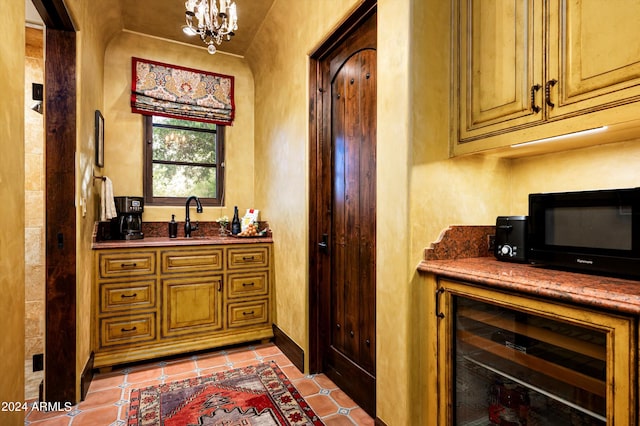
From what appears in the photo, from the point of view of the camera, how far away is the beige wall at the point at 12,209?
3.48 feet

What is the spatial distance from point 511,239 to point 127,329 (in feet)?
9.45

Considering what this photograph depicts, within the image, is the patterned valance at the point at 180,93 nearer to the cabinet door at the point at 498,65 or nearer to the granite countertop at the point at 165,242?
the granite countertop at the point at 165,242

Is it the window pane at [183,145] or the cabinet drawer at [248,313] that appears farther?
the window pane at [183,145]

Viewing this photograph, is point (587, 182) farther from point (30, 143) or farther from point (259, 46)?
point (30, 143)

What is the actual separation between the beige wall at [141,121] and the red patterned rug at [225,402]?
1.63 meters

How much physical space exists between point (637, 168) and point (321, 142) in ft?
5.93

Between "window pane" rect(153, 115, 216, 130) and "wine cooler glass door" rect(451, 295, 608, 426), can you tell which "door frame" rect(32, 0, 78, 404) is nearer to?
"window pane" rect(153, 115, 216, 130)

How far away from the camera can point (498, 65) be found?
4.86 ft

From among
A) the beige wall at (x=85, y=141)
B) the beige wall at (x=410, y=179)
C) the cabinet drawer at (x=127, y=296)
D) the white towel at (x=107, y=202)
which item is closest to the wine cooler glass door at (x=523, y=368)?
the beige wall at (x=410, y=179)

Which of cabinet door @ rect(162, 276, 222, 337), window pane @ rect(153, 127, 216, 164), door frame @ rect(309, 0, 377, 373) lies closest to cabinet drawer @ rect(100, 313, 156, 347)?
cabinet door @ rect(162, 276, 222, 337)

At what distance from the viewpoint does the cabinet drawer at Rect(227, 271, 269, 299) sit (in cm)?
315

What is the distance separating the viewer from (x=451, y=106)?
170 cm

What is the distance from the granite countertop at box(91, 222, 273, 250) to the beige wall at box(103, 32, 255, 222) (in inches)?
3.8

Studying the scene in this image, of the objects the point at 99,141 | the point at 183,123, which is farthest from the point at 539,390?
the point at 183,123
